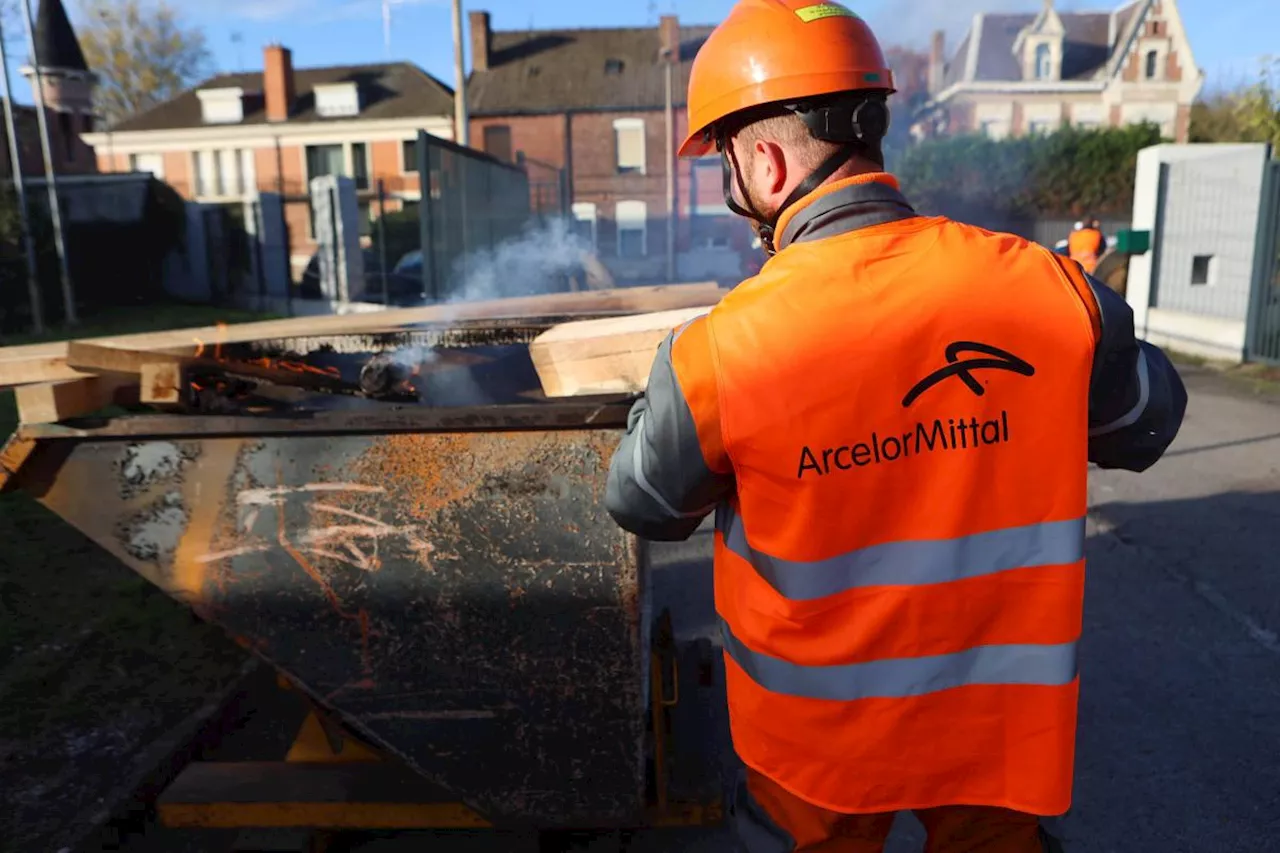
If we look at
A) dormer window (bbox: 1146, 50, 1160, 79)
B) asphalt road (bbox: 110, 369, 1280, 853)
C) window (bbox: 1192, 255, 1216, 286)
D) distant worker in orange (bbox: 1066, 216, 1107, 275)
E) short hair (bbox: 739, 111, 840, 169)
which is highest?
dormer window (bbox: 1146, 50, 1160, 79)

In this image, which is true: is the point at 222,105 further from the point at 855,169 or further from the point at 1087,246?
the point at 855,169

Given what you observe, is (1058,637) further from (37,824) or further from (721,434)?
(37,824)

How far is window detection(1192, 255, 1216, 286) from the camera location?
39.0ft

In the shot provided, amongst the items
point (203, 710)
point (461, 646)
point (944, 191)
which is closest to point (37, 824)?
point (203, 710)

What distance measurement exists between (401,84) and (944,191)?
24.5 m

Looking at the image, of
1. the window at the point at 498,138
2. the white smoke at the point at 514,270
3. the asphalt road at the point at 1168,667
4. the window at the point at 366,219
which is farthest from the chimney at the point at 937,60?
the asphalt road at the point at 1168,667

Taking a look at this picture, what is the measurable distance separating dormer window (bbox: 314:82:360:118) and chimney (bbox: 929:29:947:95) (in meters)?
23.3

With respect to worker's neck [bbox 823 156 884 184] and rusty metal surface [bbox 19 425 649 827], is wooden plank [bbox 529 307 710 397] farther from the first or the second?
worker's neck [bbox 823 156 884 184]

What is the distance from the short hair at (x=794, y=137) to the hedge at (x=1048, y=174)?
73.4ft

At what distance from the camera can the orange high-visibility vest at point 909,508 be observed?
4.50 feet

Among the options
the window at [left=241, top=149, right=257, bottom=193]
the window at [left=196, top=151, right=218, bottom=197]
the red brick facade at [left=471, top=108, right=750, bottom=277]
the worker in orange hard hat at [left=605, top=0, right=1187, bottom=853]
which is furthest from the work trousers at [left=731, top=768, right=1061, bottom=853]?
the window at [left=196, top=151, right=218, bottom=197]

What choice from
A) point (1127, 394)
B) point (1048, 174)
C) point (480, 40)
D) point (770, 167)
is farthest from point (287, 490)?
point (480, 40)

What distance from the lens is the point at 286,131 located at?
38.1 m

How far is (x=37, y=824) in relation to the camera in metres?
2.90
